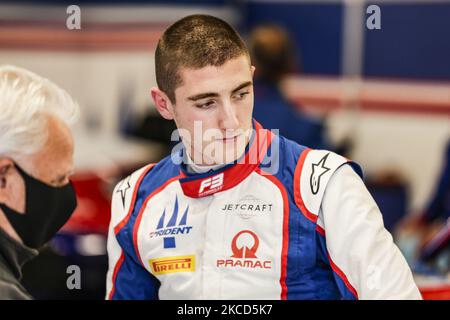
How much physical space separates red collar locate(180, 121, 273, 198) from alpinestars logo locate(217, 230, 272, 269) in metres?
0.10

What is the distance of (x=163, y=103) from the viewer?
6.00 feet

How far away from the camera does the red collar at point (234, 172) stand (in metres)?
1.83

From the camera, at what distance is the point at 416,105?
474cm

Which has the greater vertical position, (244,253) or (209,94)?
(209,94)

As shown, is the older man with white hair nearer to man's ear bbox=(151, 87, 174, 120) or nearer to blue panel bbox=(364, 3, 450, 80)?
man's ear bbox=(151, 87, 174, 120)

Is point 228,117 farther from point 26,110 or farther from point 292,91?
point 292,91

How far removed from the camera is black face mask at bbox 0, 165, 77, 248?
2.01 m

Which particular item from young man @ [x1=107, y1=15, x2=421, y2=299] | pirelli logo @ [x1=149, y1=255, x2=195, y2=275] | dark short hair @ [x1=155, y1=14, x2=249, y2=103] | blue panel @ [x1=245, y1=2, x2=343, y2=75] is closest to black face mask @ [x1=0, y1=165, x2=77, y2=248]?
young man @ [x1=107, y1=15, x2=421, y2=299]

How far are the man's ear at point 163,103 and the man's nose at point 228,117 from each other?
11 cm

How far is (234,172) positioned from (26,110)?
1.48 ft

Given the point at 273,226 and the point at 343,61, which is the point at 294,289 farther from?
the point at 343,61

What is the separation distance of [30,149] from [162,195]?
30cm

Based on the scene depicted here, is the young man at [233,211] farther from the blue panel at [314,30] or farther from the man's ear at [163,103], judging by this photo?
the blue panel at [314,30]

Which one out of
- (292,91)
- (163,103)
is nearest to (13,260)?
(163,103)
